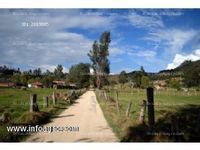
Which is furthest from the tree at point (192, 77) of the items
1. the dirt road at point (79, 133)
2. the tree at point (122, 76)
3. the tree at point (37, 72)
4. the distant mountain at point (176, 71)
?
the tree at point (37, 72)

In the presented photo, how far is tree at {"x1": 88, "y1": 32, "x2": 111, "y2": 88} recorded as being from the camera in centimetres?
1271

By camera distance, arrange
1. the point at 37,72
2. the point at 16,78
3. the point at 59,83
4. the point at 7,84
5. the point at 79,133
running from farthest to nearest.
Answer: the point at 59,83 < the point at 16,78 < the point at 7,84 < the point at 37,72 < the point at 79,133

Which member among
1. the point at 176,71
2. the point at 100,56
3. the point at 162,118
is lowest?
the point at 162,118

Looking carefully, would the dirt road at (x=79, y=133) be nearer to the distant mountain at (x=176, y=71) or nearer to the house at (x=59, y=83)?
the distant mountain at (x=176, y=71)

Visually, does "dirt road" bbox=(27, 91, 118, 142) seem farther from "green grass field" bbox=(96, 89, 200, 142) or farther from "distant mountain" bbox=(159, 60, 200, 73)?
"distant mountain" bbox=(159, 60, 200, 73)

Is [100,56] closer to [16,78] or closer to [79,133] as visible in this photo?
[16,78]

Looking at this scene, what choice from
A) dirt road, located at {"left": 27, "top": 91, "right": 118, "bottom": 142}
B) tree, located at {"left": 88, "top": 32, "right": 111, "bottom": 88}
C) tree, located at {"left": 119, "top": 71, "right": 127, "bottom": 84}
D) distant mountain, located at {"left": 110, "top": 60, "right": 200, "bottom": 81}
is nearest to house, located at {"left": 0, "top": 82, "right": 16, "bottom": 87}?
dirt road, located at {"left": 27, "top": 91, "right": 118, "bottom": 142}

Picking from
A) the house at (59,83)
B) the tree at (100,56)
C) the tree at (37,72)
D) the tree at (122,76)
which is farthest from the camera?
the house at (59,83)

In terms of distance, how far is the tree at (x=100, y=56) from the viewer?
41.7 feet

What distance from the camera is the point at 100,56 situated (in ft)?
49.1

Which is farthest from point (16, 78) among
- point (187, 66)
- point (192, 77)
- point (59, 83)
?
point (192, 77)

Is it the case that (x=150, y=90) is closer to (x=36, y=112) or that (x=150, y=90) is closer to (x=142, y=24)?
(x=142, y=24)

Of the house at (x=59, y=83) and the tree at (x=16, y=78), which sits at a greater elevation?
the tree at (x=16, y=78)
